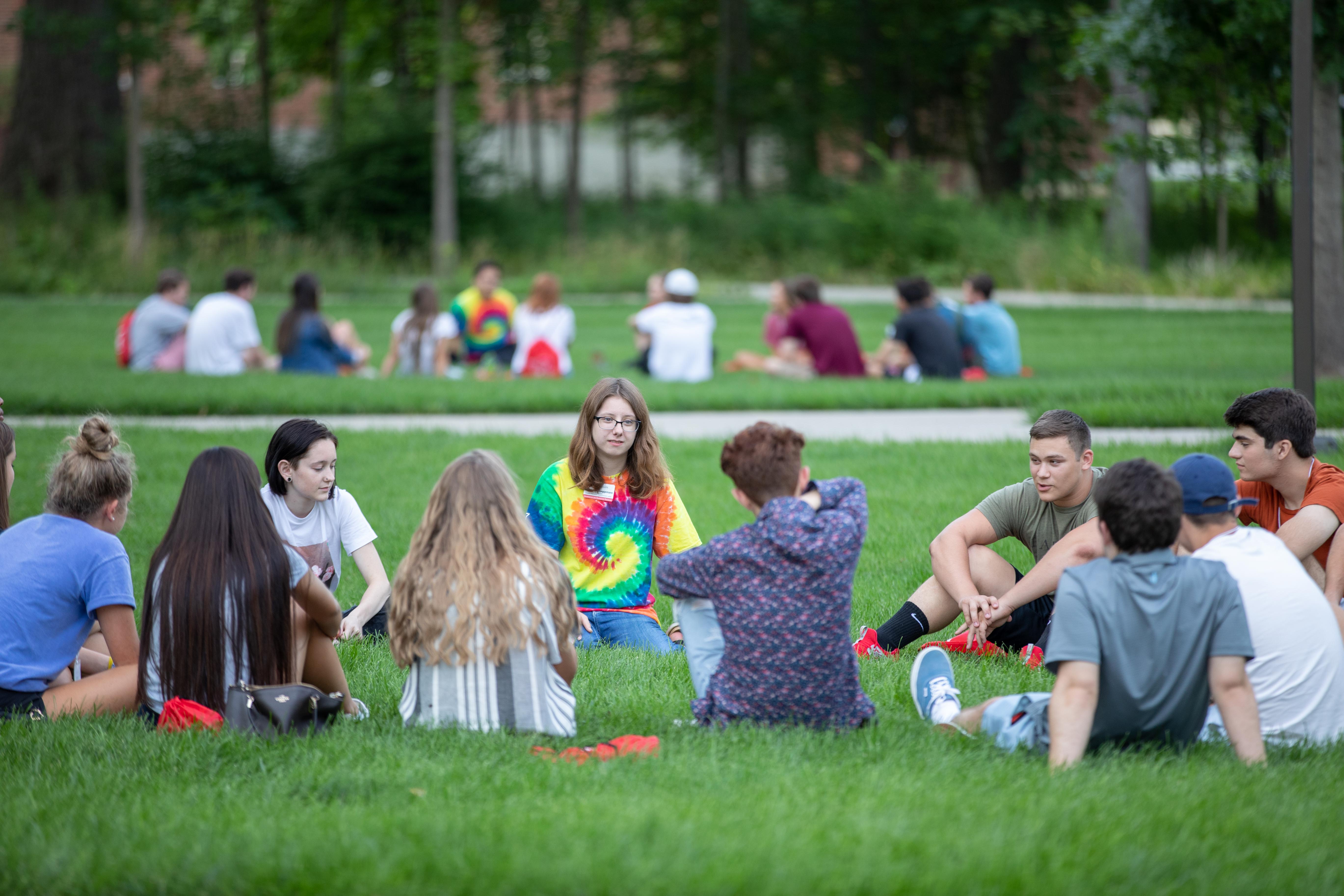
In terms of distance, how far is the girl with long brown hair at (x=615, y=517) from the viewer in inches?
226

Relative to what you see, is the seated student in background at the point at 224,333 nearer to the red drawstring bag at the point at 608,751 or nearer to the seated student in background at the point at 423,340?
the seated student in background at the point at 423,340

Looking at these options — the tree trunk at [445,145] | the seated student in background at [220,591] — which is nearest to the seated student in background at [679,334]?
the seated student in background at [220,591]

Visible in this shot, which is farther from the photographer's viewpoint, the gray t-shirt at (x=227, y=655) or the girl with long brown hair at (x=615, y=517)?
the girl with long brown hair at (x=615, y=517)

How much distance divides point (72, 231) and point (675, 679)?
25.7m

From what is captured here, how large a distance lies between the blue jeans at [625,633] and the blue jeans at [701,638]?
1145 millimetres

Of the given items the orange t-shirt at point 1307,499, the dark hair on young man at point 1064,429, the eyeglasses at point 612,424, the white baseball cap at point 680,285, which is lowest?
the orange t-shirt at point 1307,499

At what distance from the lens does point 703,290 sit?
30625mm

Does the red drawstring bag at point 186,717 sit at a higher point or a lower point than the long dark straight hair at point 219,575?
lower

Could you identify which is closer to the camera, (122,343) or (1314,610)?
(1314,610)

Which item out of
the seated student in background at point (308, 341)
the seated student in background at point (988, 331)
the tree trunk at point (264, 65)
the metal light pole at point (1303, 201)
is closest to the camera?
the metal light pole at point (1303, 201)

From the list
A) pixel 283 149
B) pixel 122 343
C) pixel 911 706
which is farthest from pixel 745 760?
pixel 283 149

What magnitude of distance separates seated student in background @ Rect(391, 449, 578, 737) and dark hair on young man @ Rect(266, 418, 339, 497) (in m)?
1.19

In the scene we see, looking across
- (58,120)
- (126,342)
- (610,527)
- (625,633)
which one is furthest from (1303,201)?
(58,120)

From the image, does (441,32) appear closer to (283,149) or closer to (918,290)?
(283,149)
